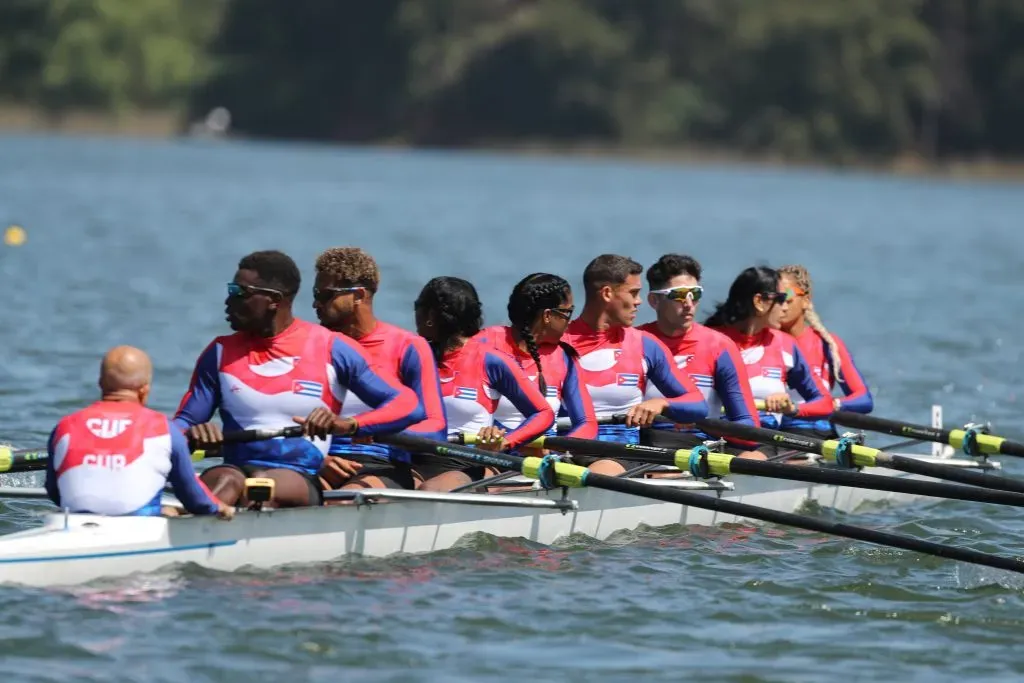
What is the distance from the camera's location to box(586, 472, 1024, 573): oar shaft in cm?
1014

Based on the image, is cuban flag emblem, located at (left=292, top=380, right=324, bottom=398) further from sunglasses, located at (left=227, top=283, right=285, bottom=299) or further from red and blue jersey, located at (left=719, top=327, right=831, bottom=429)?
red and blue jersey, located at (left=719, top=327, right=831, bottom=429)

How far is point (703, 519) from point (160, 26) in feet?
337

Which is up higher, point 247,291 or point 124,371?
point 247,291

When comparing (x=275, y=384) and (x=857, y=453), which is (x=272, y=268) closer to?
(x=275, y=384)

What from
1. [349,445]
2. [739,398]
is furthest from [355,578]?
[739,398]

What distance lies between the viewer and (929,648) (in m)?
9.59

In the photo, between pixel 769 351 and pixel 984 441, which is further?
pixel 769 351

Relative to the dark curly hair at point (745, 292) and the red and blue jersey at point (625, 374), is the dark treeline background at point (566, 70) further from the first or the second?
the red and blue jersey at point (625, 374)

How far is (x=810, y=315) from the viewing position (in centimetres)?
1455

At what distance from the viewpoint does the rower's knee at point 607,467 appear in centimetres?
1180

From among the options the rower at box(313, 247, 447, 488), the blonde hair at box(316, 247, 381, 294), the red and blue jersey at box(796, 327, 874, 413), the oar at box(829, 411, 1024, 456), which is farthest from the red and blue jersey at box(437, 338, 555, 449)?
the oar at box(829, 411, 1024, 456)

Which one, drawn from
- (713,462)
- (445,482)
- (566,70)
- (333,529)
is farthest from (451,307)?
(566,70)

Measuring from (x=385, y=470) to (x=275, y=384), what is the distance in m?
1.21

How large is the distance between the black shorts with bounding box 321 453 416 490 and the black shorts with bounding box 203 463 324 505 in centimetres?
48
